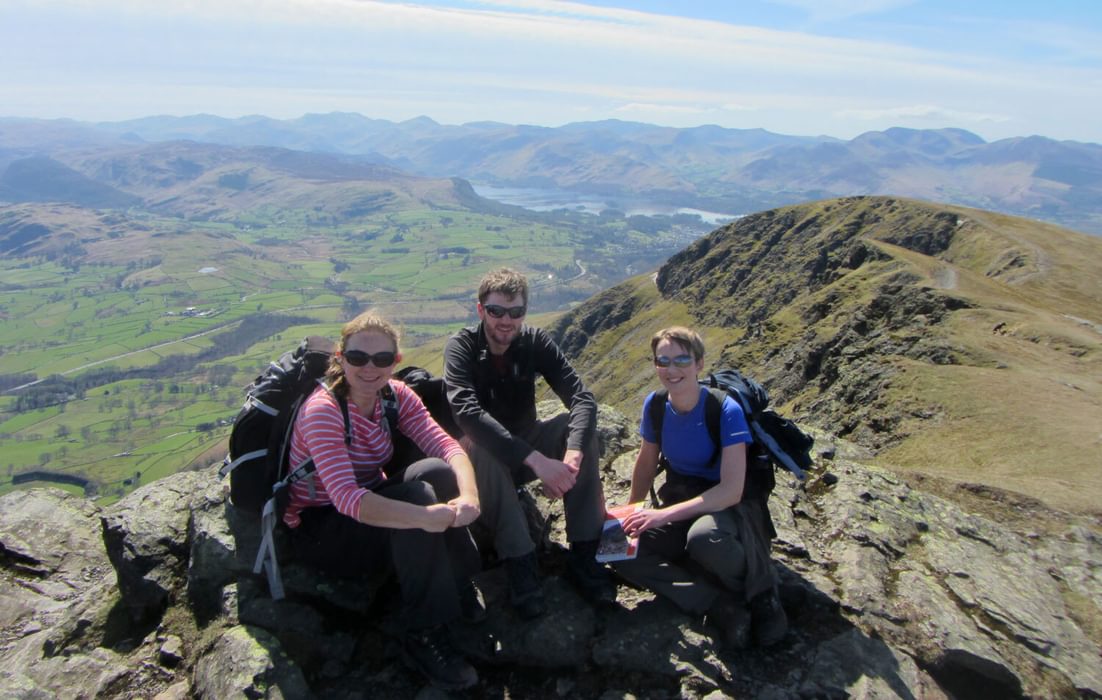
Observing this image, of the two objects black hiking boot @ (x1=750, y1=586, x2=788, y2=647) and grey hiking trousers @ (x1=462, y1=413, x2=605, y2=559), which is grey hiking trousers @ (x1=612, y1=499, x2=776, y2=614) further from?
grey hiking trousers @ (x1=462, y1=413, x2=605, y2=559)

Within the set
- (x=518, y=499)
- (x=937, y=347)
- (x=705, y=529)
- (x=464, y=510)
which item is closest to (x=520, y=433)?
(x=518, y=499)

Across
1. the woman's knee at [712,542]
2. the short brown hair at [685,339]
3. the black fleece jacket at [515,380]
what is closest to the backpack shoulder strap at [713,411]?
the short brown hair at [685,339]

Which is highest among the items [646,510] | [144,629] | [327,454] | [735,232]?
[327,454]

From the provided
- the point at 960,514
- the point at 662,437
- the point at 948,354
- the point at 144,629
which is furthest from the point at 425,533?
the point at 948,354

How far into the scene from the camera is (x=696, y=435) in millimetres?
8875

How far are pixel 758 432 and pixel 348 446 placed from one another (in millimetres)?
5579

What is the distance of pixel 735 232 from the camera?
458 feet

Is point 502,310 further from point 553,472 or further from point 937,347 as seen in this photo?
point 937,347

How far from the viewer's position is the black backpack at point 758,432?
8.80 m

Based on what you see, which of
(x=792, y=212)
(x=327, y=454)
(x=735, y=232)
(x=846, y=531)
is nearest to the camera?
(x=327, y=454)

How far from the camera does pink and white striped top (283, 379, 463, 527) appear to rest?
24.6ft

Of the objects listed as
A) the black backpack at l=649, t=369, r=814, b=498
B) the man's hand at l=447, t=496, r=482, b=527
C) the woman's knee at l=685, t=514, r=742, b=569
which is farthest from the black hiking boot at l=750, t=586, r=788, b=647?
the man's hand at l=447, t=496, r=482, b=527

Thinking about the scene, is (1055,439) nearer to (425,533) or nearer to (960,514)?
(960,514)

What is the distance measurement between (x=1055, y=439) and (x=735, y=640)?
18.0 metres
